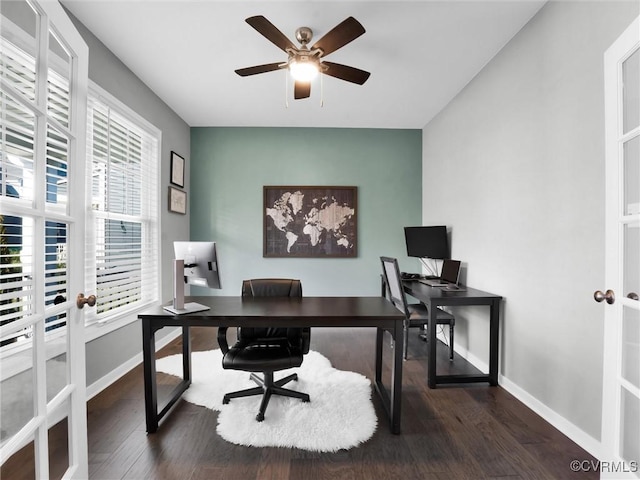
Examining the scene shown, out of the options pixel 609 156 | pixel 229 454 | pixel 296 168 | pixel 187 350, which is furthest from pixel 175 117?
pixel 609 156

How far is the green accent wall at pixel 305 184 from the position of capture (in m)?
4.43

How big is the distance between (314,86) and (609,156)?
2565mm

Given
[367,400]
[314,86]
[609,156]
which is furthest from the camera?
[314,86]

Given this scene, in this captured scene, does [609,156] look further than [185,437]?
No

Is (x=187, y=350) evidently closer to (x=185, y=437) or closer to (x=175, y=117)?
(x=185, y=437)

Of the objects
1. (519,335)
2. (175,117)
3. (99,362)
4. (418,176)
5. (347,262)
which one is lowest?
(99,362)

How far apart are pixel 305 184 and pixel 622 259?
352cm

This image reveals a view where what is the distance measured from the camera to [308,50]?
87.0 inches

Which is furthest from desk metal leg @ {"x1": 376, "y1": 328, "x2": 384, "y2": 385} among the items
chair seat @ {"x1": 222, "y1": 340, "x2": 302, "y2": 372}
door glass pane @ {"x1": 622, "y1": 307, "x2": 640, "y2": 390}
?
door glass pane @ {"x1": 622, "y1": 307, "x2": 640, "y2": 390}

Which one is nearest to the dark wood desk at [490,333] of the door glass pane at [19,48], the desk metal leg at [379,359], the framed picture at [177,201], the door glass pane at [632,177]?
the desk metal leg at [379,359]

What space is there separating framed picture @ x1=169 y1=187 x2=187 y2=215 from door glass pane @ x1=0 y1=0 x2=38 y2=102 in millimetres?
2694

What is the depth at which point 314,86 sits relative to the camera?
3258mm

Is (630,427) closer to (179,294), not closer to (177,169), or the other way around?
(179,294)

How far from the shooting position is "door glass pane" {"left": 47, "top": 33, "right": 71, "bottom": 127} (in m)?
1.27
